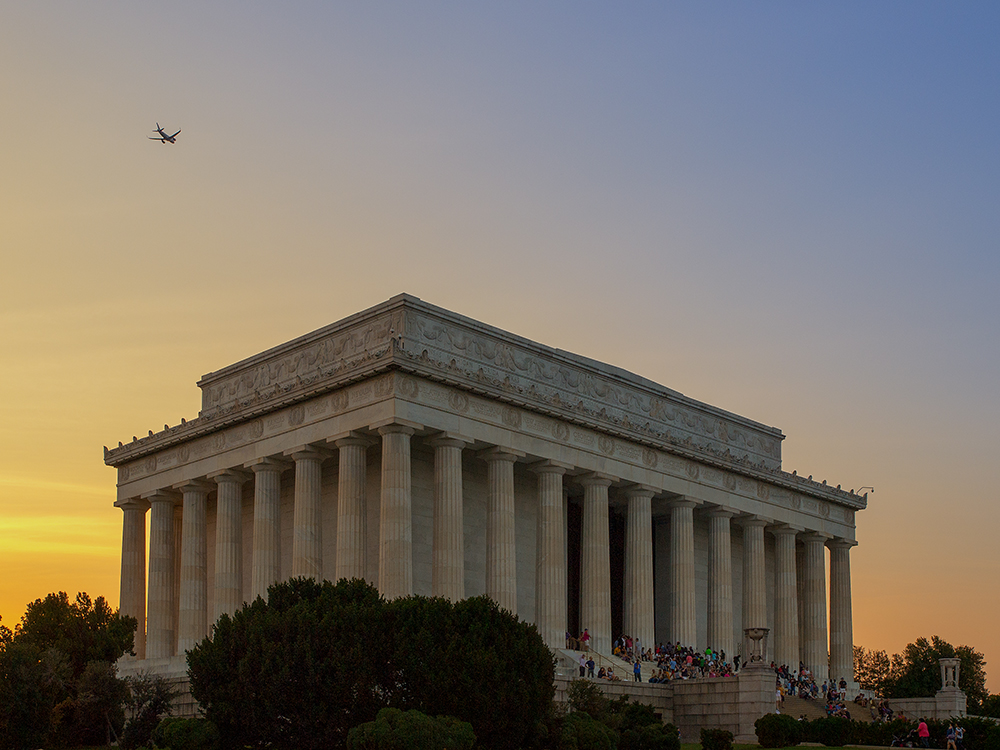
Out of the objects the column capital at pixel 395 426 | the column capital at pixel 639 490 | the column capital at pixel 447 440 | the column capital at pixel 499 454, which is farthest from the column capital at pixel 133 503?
the column capital at pixel 639 490

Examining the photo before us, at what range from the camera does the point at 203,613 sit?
72.3 meters

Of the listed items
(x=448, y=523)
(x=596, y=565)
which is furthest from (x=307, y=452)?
(x=596, y=565)

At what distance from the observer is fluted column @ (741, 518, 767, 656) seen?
81688 millimetres

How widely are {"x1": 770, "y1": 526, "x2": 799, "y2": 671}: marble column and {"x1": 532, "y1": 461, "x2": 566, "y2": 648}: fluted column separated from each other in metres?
A: 21.1

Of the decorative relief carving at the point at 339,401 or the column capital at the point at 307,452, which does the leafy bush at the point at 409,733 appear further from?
the column capital at the point at 307,452

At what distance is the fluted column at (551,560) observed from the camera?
66875 millimetres

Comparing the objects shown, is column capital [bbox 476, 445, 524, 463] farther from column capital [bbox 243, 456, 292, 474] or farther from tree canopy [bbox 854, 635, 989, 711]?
tree canopy [bbox 854, 635, 989, 711]

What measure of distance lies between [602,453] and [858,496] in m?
27.1

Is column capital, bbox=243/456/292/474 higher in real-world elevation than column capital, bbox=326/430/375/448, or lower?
lower

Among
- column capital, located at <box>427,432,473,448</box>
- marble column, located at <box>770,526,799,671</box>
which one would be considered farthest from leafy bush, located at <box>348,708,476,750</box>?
marble column, located at <box>770,526,799,671</box>

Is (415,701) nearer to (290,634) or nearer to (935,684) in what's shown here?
(290,634)

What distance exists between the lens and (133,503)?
257 feet

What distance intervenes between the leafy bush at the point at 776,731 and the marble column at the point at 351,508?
19991mm

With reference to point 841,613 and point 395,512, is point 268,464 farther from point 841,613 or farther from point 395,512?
point 841,613
